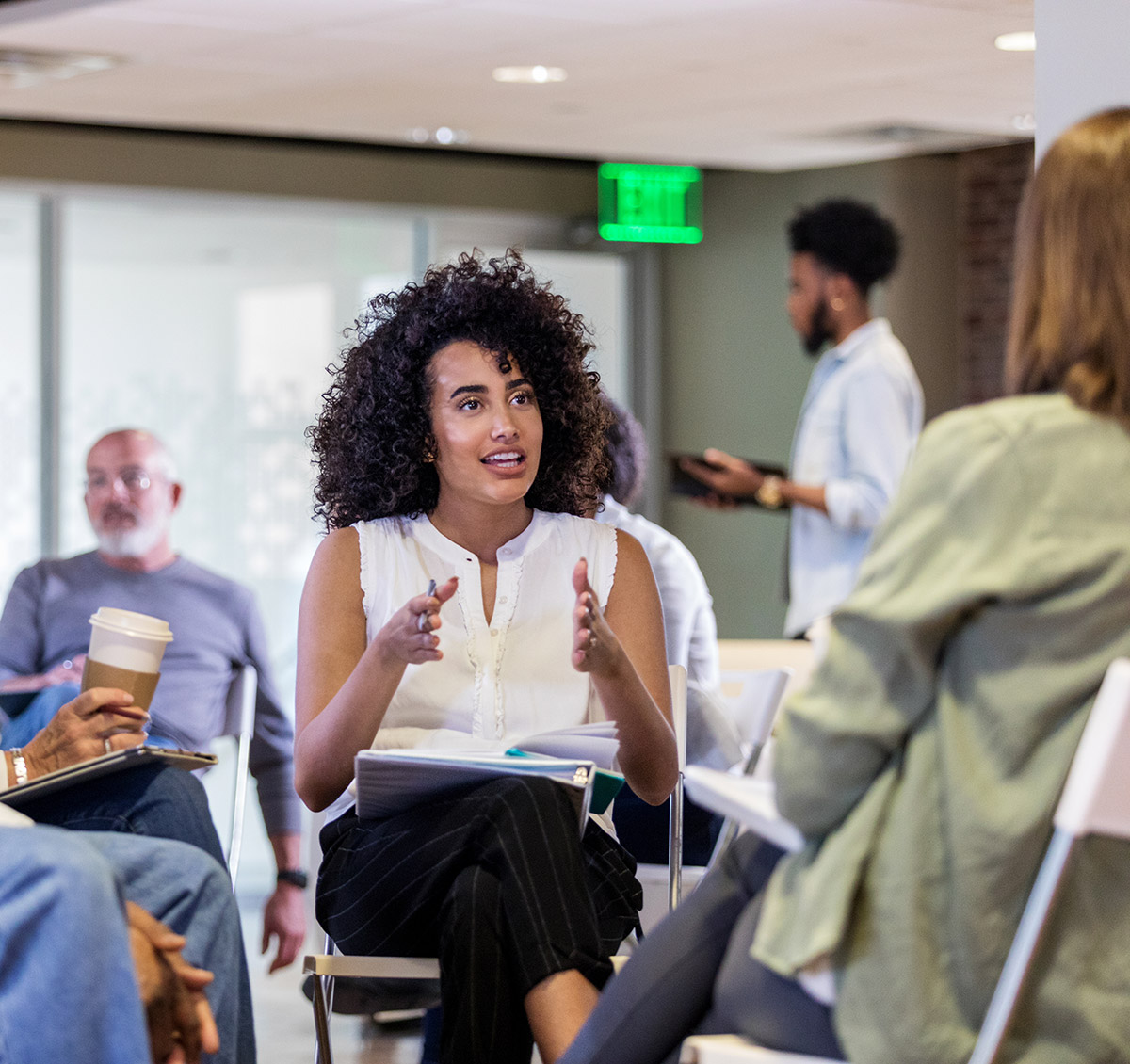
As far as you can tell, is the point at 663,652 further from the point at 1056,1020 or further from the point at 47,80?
the point at 47,80

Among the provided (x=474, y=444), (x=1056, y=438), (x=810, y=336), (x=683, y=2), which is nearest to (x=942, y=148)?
(x=810, y=336)

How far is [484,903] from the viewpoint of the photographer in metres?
2.02

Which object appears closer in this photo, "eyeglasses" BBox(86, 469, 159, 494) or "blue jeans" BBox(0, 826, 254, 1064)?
"blue jeans" BBox(0, 826, 254, 1064)

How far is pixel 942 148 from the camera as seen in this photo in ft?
22.3

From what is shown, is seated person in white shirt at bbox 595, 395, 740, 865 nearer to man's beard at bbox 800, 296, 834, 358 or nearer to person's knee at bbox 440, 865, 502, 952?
person's knee at bbox 440, 865, 502, 952

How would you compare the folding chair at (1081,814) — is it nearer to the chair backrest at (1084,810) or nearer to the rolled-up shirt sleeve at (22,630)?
the chair backrest at (1084,810)

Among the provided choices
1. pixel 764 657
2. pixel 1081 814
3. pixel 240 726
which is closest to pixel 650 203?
pixel 764 657

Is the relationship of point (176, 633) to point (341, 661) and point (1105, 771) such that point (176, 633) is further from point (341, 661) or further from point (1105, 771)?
point (1105, 771)

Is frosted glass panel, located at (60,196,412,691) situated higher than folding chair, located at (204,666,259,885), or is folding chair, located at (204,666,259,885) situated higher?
frosted glass panel, located at (60,196,412,691)

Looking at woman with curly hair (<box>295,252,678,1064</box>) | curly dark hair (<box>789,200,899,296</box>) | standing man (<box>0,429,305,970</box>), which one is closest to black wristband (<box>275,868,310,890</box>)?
standing man (<box>0,429,305,970</box>)

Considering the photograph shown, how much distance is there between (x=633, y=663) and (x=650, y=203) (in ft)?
17.5

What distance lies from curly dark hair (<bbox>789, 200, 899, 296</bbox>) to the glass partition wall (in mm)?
1761

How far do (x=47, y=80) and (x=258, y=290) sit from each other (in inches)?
60.6

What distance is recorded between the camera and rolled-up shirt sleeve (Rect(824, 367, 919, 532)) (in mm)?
4680
